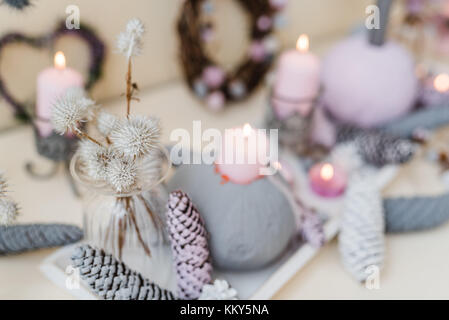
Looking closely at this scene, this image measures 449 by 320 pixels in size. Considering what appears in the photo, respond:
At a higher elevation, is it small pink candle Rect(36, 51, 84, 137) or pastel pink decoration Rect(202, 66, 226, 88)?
pastel pink decoration Rect(202, 66, 226, 88)

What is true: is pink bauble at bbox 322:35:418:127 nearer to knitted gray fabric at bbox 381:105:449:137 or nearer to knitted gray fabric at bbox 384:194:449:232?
knitted gray fabric at bbox 381:105:449:137

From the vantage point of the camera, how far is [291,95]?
2.15ft

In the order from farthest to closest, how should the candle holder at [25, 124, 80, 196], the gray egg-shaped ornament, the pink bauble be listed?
the pink bauble → the candle holder at [25, 124, 80, 196] → the gray egg-shaped ornament

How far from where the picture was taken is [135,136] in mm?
352

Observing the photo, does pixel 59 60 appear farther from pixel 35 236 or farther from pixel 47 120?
pixel 35 236

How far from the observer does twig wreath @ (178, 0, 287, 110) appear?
71cm

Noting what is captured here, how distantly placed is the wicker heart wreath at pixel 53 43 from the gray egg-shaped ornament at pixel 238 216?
0.86ft

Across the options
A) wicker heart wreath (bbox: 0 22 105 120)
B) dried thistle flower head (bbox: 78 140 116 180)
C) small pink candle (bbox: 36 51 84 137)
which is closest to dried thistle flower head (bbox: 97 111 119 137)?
dried thistle flower head (bbox: 78 140 116 180)

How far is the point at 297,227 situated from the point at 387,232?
13cm

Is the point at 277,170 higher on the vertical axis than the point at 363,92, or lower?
lower

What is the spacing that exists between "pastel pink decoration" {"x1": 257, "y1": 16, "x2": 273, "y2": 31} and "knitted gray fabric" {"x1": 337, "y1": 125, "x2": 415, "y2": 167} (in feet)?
0.77

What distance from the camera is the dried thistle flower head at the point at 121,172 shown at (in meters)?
0.37
